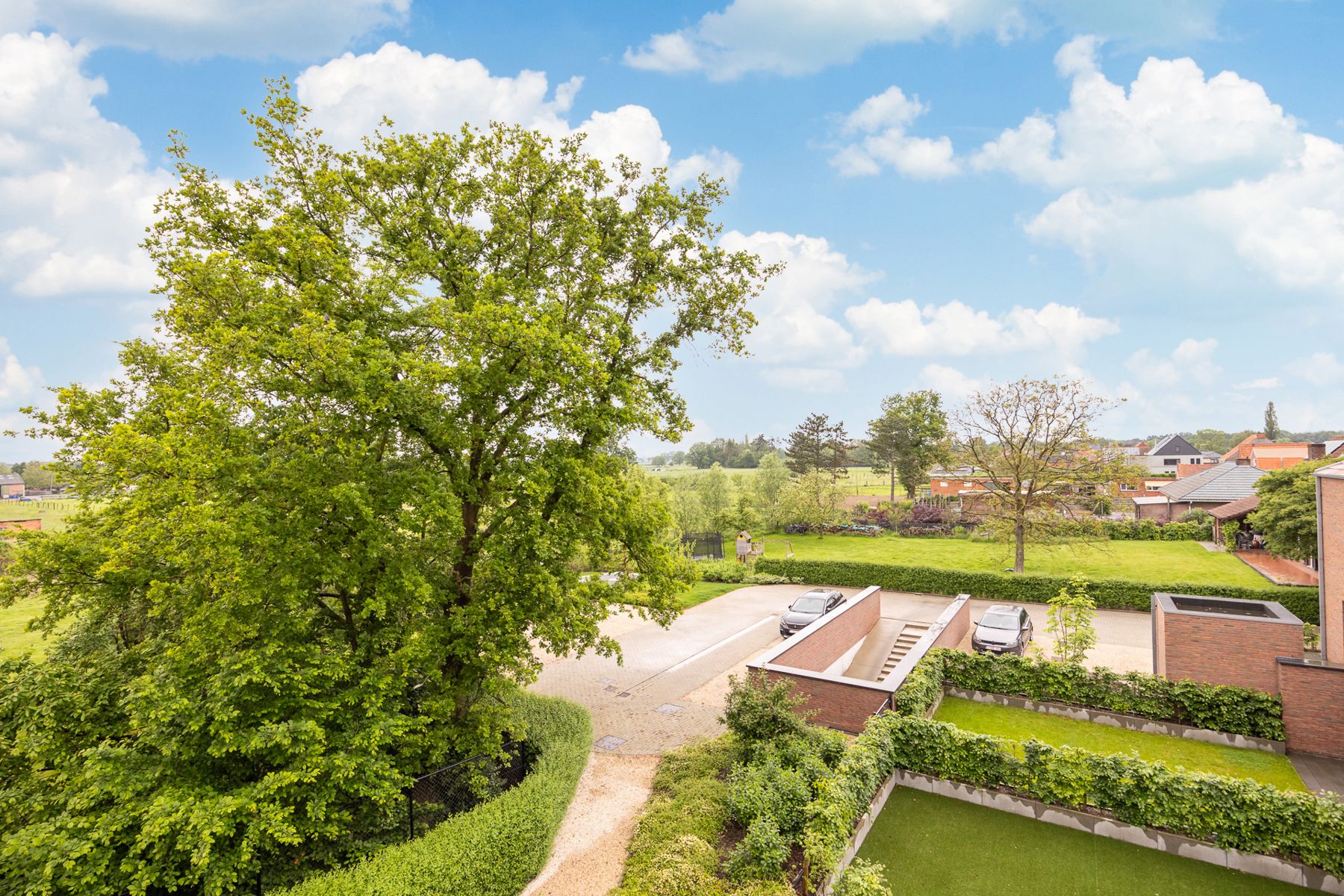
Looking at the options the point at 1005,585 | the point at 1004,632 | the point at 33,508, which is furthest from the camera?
the point at 33,508

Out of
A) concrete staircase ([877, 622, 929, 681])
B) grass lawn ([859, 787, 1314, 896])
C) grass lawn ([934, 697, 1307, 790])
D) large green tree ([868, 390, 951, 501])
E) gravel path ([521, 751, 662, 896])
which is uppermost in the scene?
large green tree ([868, 390, 951, 501])

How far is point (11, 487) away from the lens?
6103 centimetres

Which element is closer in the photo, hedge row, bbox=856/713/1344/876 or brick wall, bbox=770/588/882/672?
hedge row, bbox=856/713/1344/876

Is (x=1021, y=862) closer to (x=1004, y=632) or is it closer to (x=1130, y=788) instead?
(x=1130, y=788)

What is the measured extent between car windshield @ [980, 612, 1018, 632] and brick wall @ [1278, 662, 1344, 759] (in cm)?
581

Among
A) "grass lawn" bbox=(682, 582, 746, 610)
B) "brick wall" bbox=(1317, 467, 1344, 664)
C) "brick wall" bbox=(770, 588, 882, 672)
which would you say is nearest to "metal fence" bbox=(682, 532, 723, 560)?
"grass lawn" bbox=(682, 582, 746, 610)

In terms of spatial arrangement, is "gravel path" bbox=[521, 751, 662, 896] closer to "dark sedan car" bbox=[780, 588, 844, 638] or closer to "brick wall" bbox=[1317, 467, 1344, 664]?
"dark sedan car" bbox=[780, 588, 844, 638]

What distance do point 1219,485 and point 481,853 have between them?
47.3 m

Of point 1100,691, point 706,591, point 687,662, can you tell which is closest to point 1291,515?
point 1100,691

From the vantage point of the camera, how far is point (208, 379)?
8406 mm

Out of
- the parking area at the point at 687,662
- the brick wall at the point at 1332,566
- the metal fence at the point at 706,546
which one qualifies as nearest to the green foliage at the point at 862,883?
the parking area at the point at 687,662

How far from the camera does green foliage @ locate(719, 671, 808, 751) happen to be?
10375mm

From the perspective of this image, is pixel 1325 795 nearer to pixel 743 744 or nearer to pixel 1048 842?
pixel 1048 842

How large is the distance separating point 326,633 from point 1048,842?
12.5m
